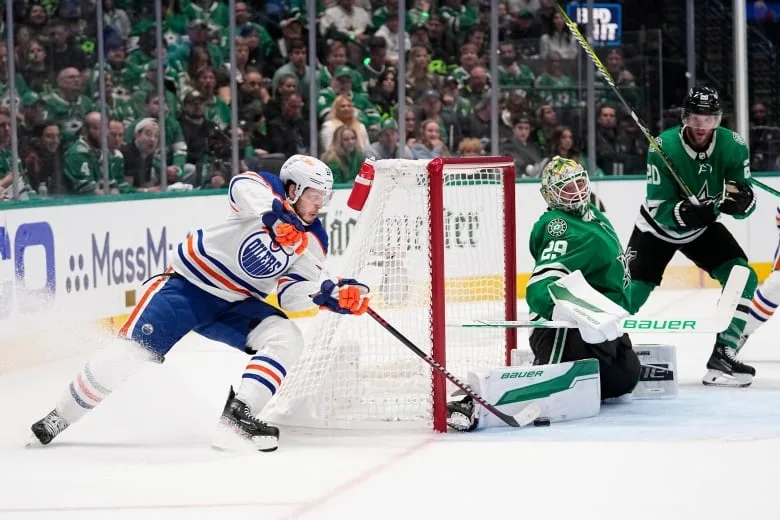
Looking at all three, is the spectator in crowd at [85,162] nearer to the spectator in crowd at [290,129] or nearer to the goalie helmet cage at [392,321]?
the spectator in crowd at [290,129]

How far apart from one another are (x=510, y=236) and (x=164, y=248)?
8.43ft

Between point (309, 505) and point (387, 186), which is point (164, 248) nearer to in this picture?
point (387, 186)

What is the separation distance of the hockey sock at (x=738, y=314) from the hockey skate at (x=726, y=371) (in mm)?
32

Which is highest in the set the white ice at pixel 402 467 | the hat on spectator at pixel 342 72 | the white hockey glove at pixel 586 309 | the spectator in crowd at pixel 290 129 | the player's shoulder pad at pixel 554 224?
the hat on spectator at pixel 342 72

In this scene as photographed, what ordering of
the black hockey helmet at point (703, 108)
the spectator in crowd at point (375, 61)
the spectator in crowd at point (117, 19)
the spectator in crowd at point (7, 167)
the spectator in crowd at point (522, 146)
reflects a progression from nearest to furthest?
1. the black hockey helmet at point (703, 108)
2. the spectator in crowd at point (7, 167)
3. the spectator in crowd at point (117, 19)
4. the spectator in crowd at point (375, 61)
5. the spectator in crowd at point (522, 146)

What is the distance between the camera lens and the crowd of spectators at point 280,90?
21.4 feet

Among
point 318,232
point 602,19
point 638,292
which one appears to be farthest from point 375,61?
point 318,232

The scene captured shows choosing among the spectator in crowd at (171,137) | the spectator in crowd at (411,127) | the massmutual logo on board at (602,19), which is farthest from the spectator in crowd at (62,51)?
the massmutual logo on board at (602,19)

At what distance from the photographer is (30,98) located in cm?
629

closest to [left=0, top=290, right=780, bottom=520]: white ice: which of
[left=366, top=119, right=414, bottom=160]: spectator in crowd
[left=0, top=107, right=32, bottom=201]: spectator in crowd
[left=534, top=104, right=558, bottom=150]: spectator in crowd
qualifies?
[left=0, top=107, right=32, bottom=201]: spectator in crowd

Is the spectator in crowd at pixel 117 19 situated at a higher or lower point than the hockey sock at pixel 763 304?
higher

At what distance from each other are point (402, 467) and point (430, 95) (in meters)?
5.09

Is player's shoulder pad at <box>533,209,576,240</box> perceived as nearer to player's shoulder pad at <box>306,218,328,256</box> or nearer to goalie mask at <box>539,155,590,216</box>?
goalie mask at <box>539,155,590,216</box>

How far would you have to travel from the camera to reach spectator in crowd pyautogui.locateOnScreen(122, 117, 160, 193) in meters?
7.04
